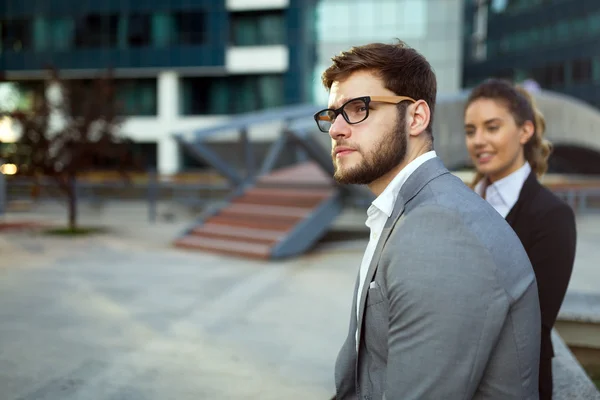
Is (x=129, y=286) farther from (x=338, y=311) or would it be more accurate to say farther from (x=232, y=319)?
(x=338, y=311)

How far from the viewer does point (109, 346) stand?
4703 millimetres

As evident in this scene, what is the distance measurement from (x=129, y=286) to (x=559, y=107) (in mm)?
12868

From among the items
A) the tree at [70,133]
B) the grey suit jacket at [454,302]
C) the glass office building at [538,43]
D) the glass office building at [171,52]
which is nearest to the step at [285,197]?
the tree at [70,133]

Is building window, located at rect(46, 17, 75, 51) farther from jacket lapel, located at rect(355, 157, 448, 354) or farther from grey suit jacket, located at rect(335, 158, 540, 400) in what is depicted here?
grey suit jacket, located at rect(335, 158, 540, 400)

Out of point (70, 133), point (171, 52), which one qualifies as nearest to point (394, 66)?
point (70, 133)

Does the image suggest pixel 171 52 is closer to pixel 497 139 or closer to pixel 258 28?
pixel 258 28

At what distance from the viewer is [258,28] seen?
108 ft

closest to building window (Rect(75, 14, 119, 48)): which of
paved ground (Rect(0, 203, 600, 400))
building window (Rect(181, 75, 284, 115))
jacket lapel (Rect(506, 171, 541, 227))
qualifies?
building window (Rect(181, 75, 284, 115))

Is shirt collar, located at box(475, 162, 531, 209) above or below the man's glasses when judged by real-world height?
below

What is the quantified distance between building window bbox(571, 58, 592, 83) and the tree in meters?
36.0

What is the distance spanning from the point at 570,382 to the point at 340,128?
2373 mm

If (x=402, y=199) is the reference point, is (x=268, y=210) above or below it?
below

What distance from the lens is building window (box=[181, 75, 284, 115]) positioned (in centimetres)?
3338

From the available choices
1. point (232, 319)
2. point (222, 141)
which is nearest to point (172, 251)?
point (222, 141)
